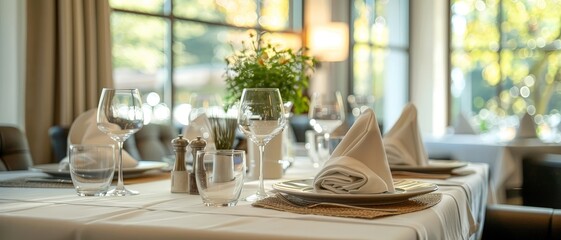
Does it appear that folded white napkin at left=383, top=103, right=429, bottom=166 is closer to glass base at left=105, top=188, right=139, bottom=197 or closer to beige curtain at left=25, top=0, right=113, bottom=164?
glass base at left=105, top=188, right=139, bottom=197

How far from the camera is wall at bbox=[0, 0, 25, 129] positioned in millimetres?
4512

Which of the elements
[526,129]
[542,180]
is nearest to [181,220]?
[542,180]

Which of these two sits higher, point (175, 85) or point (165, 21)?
point (165, 21)

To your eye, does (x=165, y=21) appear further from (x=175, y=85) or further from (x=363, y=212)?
(x=363, y=212)

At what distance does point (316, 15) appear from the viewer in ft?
27.2

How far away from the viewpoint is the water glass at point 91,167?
180 centimetres

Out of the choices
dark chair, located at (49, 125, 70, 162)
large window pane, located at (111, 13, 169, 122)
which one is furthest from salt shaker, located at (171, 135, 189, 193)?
large window pane, located at (111, 13, 169, 122)

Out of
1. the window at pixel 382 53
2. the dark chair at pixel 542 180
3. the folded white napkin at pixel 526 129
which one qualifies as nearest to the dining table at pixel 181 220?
the dark chair at pixel 542 180

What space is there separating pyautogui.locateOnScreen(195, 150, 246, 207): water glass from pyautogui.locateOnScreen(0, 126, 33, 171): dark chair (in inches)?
59.6

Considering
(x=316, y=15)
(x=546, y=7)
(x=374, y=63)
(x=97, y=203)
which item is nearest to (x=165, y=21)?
(x=316, y=15)

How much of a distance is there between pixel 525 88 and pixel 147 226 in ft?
31.2

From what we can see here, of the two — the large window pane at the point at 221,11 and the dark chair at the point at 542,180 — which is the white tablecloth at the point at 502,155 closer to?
the dark chair at the point at 542,180

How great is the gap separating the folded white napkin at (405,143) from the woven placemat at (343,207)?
0.71 m

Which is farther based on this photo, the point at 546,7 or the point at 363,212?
the point at 546,7
